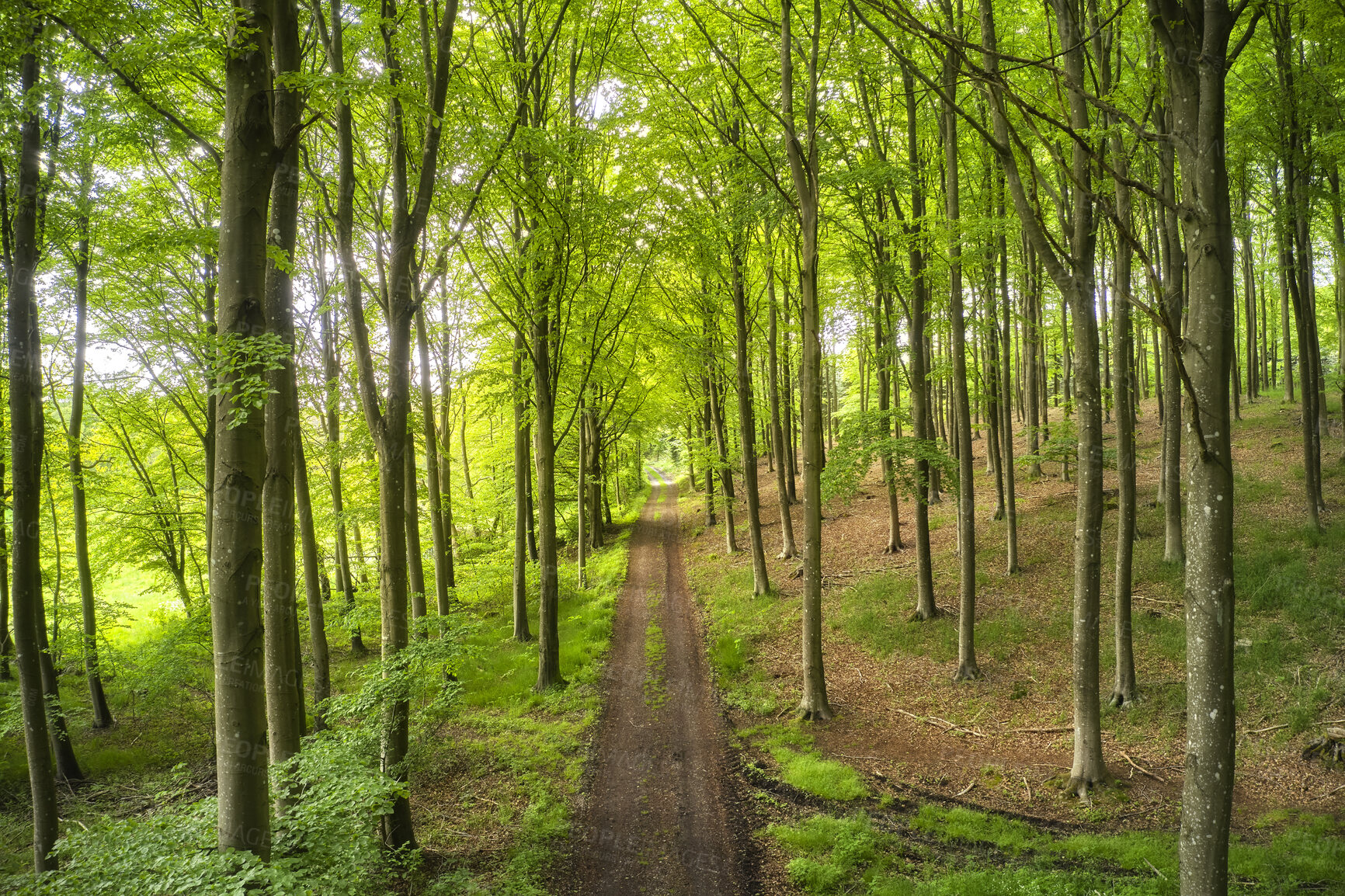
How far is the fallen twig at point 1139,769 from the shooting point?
25.8ft

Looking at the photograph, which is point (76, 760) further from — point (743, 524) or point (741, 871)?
point (743, 524)

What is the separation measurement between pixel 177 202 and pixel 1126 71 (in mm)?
A: 18372

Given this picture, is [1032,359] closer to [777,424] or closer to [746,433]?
[777,424]

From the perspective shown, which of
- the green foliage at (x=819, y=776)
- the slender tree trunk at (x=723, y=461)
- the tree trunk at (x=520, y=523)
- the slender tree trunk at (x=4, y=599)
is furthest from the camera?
the slender tree trunk at (x=723, y=461)

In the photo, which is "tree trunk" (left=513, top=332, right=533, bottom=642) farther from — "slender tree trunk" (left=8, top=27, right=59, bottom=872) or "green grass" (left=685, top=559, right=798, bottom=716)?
"slender tree trunk" (left=8, top=27, right=59, bottom=872)

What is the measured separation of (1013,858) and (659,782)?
4.61m

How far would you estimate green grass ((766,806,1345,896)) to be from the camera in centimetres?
560

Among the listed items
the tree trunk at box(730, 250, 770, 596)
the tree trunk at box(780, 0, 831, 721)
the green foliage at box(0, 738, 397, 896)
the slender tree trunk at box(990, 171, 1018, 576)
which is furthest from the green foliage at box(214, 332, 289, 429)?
the slender tree trunk at box(990, 171, 1018, 576)

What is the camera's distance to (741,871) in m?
6.88

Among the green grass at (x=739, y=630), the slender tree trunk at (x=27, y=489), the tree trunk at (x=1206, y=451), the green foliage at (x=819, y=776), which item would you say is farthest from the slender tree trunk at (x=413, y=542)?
the tree trunk at (x=1206, y=451)

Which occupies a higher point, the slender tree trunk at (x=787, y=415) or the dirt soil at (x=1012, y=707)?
the slender tree trunk at (x=787, y=415)

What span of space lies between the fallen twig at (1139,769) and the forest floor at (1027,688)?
0.09 feet

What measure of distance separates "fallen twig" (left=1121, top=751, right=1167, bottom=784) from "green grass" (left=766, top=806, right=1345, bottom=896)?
3.70 ft

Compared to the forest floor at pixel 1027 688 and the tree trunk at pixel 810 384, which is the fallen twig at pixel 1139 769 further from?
the tree trunk at pixel 810 384
